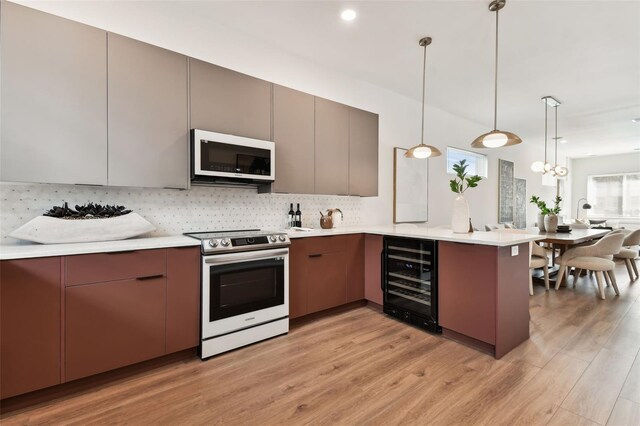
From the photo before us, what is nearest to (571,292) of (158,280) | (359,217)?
(359,217)

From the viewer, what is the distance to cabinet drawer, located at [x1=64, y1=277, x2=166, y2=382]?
184cm

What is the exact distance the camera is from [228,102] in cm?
268

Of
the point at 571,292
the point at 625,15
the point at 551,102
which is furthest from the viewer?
the point at 551,102

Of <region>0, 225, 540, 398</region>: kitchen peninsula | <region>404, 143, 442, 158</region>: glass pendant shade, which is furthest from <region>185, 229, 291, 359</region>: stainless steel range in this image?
<region>404, 143, 442, 158</region>: glass pendant shade

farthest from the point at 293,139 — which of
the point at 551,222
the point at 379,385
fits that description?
the point at 551,222

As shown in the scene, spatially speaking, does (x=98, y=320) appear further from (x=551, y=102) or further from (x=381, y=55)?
(x=551, y=102)

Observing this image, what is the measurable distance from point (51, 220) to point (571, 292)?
5.70m

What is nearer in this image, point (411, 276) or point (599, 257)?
point (411, 276)

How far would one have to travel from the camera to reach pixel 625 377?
6.77 feet

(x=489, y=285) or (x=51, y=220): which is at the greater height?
(x=51, y=220)

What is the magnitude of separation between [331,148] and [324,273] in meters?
1.39

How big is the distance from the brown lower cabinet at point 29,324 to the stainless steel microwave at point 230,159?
113 centimetres

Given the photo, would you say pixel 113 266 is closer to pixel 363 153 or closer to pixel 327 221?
pixel 327 221

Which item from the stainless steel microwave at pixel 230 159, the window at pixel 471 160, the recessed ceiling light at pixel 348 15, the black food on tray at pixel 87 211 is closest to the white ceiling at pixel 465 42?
the recessed ceiling light at pixel 348 15
